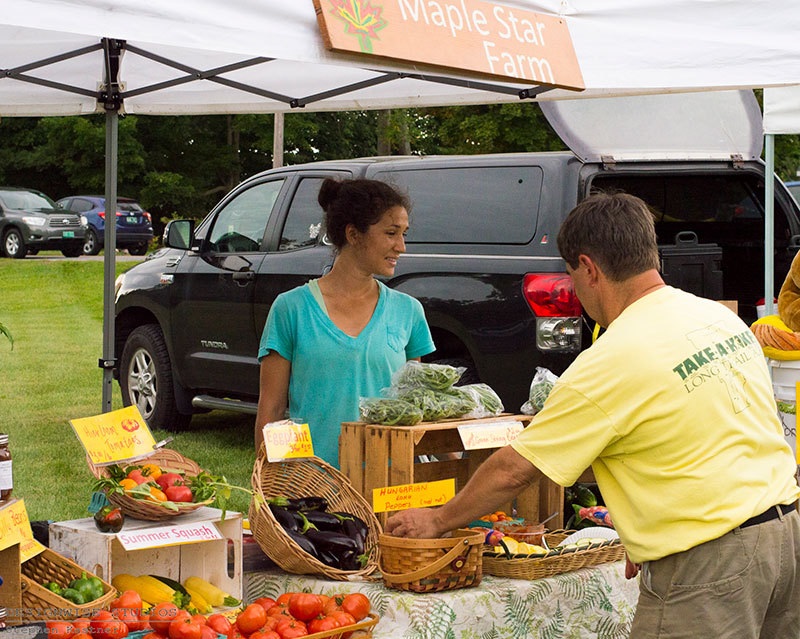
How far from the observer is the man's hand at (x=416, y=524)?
9.57ft

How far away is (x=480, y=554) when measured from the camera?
3.05m

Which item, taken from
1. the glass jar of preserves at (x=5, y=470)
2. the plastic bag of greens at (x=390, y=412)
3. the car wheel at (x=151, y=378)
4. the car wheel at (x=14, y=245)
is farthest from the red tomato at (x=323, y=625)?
the car wheel at (x=14, y=245)

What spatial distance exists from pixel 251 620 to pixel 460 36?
1752mm

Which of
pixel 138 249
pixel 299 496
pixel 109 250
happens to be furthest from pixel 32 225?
pixel 299 496

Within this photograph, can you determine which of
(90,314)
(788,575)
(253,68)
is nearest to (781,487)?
(788,575)

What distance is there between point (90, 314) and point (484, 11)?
54.4 ft

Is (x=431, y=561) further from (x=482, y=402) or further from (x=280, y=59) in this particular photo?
(x=280, y=59)

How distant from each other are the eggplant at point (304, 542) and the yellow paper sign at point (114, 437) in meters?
0.51

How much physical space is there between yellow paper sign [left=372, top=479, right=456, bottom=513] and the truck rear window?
9.48 ft

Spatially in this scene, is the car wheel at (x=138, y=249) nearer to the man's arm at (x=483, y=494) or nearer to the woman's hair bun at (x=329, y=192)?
the woman's hair bun at (x=329, y=192)

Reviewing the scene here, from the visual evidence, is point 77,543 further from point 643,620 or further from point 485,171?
point 485,171

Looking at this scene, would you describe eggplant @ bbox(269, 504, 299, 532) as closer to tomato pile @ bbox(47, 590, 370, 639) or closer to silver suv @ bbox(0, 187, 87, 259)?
tomato pile @ bbox(47, 590, 370, 639)

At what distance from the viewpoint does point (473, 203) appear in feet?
20.6

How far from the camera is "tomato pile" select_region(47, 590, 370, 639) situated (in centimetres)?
271
